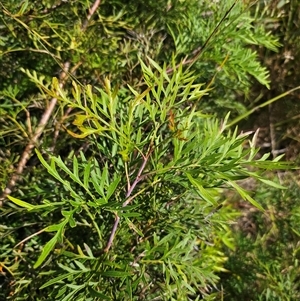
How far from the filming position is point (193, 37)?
1.13 metres

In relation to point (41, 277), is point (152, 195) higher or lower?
higher

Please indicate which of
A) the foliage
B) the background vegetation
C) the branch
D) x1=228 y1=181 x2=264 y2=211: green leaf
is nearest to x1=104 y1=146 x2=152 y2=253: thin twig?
the background vegetation

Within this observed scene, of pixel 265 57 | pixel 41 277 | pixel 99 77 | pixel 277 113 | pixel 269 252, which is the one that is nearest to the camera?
pixel 41 277

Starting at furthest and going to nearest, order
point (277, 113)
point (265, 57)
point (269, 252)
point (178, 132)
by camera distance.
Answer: point (277, 113), point (265, 57), point (269, 252), point (178, 132)

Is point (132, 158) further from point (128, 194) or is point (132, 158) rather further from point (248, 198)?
point (248, 198)

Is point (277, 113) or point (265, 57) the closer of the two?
point (265, 57)

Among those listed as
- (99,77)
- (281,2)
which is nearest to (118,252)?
(99,77)

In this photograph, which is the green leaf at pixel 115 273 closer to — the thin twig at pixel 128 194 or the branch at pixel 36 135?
the thin twig at pixel 128 194

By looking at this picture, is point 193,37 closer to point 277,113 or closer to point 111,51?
point 111,51

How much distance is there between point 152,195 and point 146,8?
1.75ft

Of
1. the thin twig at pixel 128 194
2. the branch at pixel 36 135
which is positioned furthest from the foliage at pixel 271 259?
the branch at pixel 36 135

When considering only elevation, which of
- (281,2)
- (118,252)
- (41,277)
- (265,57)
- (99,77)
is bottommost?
(41,277)

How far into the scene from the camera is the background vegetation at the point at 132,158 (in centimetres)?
74

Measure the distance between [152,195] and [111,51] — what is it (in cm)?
43
